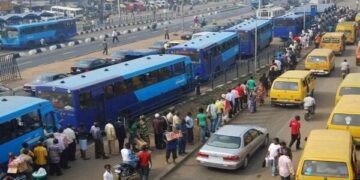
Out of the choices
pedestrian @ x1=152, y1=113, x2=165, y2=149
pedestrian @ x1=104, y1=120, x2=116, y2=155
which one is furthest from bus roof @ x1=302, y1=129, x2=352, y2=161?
pedestrian @ x1=104, y1=120, x2=116, y2=155

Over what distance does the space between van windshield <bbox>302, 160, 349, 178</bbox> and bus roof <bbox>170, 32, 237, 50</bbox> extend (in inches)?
723

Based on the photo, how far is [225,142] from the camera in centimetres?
1680

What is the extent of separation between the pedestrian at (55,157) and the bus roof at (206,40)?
15.5 meters

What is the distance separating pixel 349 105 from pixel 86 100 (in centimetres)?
1017

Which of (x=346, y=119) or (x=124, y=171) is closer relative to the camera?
(x=124, y=171)

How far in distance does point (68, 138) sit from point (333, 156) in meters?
8.88

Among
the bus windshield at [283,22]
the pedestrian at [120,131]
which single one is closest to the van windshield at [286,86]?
the pedestrian at [120,131]

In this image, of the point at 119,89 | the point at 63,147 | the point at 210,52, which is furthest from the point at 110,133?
the point at 210,52

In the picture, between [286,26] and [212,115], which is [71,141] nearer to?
[212,115]

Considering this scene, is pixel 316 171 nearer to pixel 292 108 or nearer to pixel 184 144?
pixel 184 144

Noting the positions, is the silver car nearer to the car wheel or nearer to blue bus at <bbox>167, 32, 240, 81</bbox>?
the car wheel

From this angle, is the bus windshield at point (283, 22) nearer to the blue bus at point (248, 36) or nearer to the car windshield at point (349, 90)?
the blue bus at point (248, 36)

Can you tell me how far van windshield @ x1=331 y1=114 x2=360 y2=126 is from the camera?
17906 millimetres

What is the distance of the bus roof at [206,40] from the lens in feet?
104
